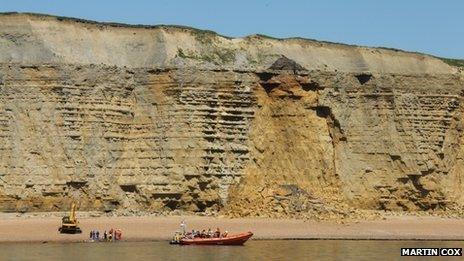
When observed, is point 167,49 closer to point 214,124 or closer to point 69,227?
point 214,124

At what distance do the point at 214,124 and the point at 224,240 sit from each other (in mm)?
12234

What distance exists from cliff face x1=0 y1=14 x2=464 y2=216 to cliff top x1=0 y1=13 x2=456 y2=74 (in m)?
0.08

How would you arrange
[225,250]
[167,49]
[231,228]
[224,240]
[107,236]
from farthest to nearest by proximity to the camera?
[167,49]
[231,228]
[107,236]
[224,240]
[225,250]

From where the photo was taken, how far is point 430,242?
132ft

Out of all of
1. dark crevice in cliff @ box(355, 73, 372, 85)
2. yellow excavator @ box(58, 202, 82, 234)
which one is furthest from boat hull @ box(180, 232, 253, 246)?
dark crevice in cliff @ box(355, 73, 372, 85)

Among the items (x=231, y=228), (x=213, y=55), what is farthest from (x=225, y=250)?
(x=213, y=55)

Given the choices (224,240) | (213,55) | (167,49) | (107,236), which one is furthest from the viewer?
(213,55)

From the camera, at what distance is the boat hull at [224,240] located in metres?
37.2

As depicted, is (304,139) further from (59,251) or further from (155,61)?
(59,251)

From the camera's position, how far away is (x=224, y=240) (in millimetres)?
37406

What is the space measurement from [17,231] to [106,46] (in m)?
13.3

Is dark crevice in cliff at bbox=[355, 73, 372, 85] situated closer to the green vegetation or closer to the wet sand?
the green vegetation

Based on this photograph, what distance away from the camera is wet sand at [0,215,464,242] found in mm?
39406

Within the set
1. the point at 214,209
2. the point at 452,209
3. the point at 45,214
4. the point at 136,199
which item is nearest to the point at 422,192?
the point at 452,209
